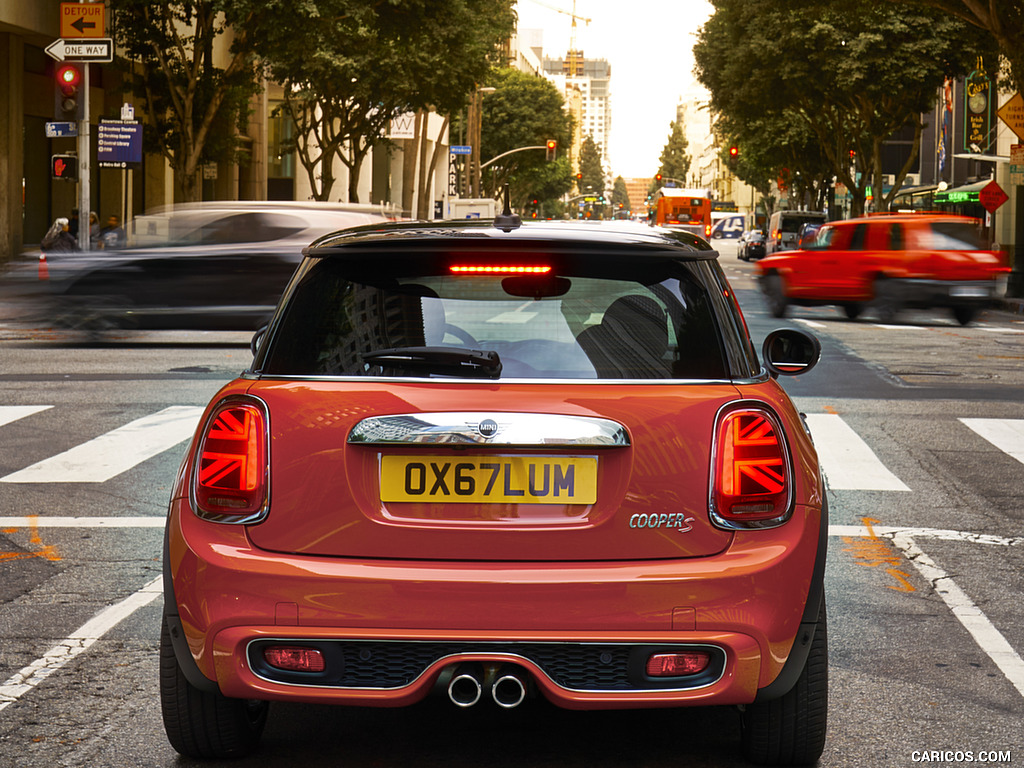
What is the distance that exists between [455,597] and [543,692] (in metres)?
0.31

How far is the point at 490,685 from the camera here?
3348 millimetres

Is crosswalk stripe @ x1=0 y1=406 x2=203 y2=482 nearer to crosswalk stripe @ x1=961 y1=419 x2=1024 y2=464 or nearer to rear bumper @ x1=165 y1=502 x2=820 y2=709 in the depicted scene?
rear bumper @ x1=165 y1=502 x2=820 y2=709

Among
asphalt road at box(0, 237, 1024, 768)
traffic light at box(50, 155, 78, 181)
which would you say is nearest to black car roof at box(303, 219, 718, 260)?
asphalt road at box(0, 237, 1024, 768)

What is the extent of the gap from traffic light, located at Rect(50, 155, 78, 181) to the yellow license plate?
24.7m

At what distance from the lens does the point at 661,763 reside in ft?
12.6

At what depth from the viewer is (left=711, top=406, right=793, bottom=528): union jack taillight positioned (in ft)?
11.2

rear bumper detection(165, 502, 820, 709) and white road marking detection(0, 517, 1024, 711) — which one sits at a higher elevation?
rear bumper detection(165, 502, 820, 709)

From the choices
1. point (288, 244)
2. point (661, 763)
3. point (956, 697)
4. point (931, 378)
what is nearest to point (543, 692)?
point (661, 763)

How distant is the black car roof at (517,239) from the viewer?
367 centimetres

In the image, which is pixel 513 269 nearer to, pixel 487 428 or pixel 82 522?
pixel 487 428

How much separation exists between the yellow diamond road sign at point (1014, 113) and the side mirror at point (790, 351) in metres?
26.7

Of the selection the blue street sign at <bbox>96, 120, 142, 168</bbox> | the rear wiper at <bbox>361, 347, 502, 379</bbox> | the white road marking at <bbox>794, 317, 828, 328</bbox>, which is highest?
the blue street sign at <bbox>96, 120, 142, 168</bbox>

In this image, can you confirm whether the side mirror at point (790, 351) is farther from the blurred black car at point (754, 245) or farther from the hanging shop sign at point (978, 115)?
the blurred black car at point (754, 245)

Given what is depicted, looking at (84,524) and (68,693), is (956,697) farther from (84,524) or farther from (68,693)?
(84,524)
